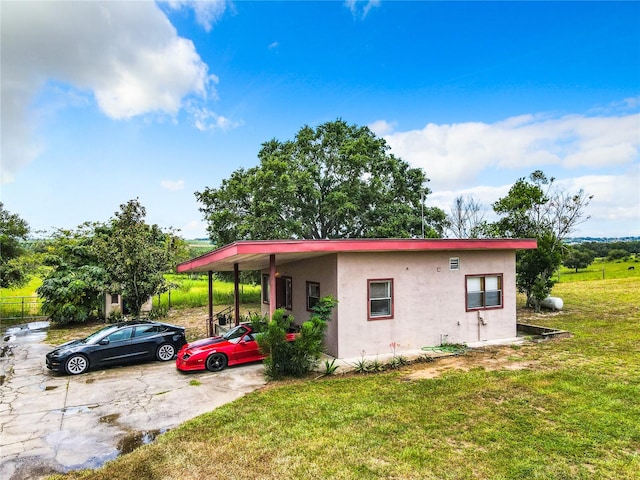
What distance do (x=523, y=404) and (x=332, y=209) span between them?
1684cm

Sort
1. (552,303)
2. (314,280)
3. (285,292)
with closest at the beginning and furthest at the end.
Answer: (314,280), (285,292), (552,303)

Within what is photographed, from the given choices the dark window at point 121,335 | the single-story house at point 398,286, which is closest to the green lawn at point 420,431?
the single-story house at point 398,286

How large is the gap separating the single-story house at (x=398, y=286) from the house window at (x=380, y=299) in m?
0.03

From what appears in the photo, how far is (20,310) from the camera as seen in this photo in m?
23.7

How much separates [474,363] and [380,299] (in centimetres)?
295

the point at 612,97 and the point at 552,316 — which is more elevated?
the point at 612,97

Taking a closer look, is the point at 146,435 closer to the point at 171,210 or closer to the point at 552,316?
the point at 552,316

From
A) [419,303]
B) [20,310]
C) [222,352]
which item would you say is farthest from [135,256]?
[20,310]

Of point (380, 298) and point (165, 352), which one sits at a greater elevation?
point (380, 298)

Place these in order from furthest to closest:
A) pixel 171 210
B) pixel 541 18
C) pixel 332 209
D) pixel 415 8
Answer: pixel 171 210, pixel 332 209, pixel 415 8, pixel 541 18

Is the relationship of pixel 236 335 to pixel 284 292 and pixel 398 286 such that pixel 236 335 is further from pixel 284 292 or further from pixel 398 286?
pixel 398 286

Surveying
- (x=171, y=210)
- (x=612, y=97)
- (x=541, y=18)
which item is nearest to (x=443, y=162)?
(x=612, y=97)

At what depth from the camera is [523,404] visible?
7.23m

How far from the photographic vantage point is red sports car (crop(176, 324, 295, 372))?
1023 cm
